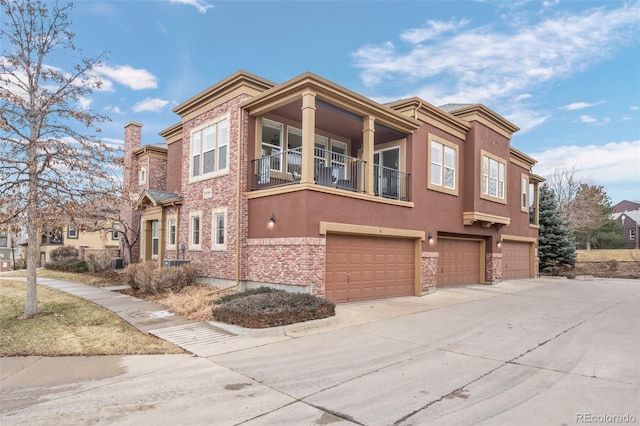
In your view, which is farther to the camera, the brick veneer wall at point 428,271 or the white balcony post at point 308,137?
the brick veneer wall at point 428,271

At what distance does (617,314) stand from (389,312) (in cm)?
666

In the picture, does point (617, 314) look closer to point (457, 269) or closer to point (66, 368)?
point (457, 269)

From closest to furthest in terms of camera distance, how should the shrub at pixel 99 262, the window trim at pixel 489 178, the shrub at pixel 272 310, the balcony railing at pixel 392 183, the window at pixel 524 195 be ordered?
1. the shrub at pixel 272 310
2. the balcony railing at pixel 392 183
3. the window trim at pixel 489 178
4. the shrub at pixel 99 262
5. the window at pixel 524 195

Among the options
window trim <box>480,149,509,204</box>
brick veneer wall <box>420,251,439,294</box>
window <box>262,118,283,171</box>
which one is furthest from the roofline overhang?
window trim <box>480,149,509,204</box>

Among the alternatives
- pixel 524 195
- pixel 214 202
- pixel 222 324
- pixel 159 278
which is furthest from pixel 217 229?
pixel 524 195

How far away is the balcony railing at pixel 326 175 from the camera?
13430mm

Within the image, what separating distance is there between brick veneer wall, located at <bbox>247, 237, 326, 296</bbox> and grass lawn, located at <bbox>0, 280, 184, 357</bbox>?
410 cm

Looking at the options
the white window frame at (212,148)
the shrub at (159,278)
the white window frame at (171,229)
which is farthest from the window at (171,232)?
the shrub at (159,278)

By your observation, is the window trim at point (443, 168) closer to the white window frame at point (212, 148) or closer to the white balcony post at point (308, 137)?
the white balcony post at point (308, 137)

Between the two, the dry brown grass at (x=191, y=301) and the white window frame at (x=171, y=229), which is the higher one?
the white window frame at (x=171, y=229)

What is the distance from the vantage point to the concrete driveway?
4.48 meters

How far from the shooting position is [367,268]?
1284 centimetres

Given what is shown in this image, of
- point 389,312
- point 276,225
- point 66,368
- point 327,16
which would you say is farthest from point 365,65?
point 66,368

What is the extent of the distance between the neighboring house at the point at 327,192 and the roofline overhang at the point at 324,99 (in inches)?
1.6
